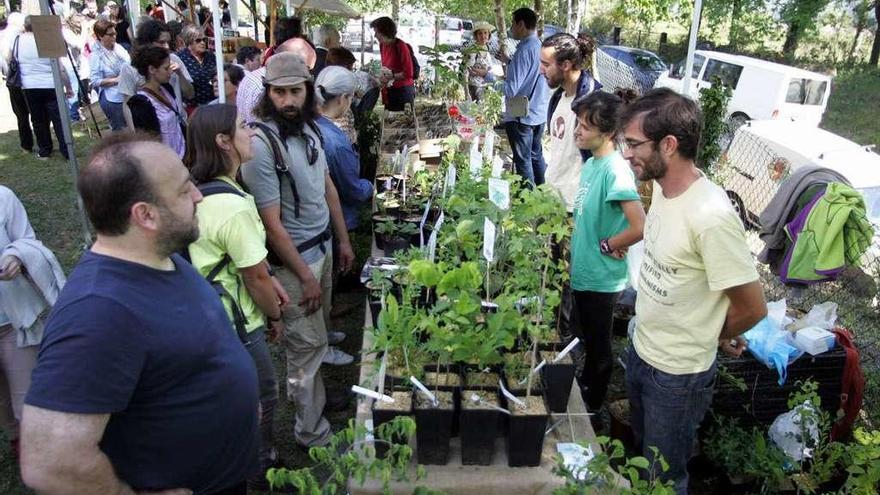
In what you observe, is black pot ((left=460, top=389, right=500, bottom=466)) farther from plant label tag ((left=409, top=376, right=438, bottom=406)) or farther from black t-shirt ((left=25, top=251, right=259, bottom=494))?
black t-shirt ((left=25, top=251, right=259, bottom=494))

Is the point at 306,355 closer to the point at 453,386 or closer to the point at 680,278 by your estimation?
the point at 453,386

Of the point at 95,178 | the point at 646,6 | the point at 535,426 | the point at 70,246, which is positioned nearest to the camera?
the point at 95,178

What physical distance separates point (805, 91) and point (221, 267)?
11.2 metres

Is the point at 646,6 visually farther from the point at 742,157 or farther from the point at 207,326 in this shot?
the point at 207,326

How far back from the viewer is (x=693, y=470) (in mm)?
2799

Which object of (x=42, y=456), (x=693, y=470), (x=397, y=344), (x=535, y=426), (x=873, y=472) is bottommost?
(x=693, y=470)

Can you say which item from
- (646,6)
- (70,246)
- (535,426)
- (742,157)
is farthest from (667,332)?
(646,6)

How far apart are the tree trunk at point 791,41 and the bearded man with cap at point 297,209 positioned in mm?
20575

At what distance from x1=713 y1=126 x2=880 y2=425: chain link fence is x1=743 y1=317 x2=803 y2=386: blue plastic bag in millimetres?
475

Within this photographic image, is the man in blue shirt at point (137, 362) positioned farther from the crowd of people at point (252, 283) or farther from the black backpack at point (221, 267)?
the black backpack at point (221, 267)

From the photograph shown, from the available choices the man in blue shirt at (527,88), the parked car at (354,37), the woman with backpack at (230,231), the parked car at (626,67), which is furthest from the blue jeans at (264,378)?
the parked car at (354,37)

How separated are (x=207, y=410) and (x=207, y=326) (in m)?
0.20

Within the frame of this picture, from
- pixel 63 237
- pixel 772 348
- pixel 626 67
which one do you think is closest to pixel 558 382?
pixel 772 348

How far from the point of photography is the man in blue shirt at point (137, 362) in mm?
1169
